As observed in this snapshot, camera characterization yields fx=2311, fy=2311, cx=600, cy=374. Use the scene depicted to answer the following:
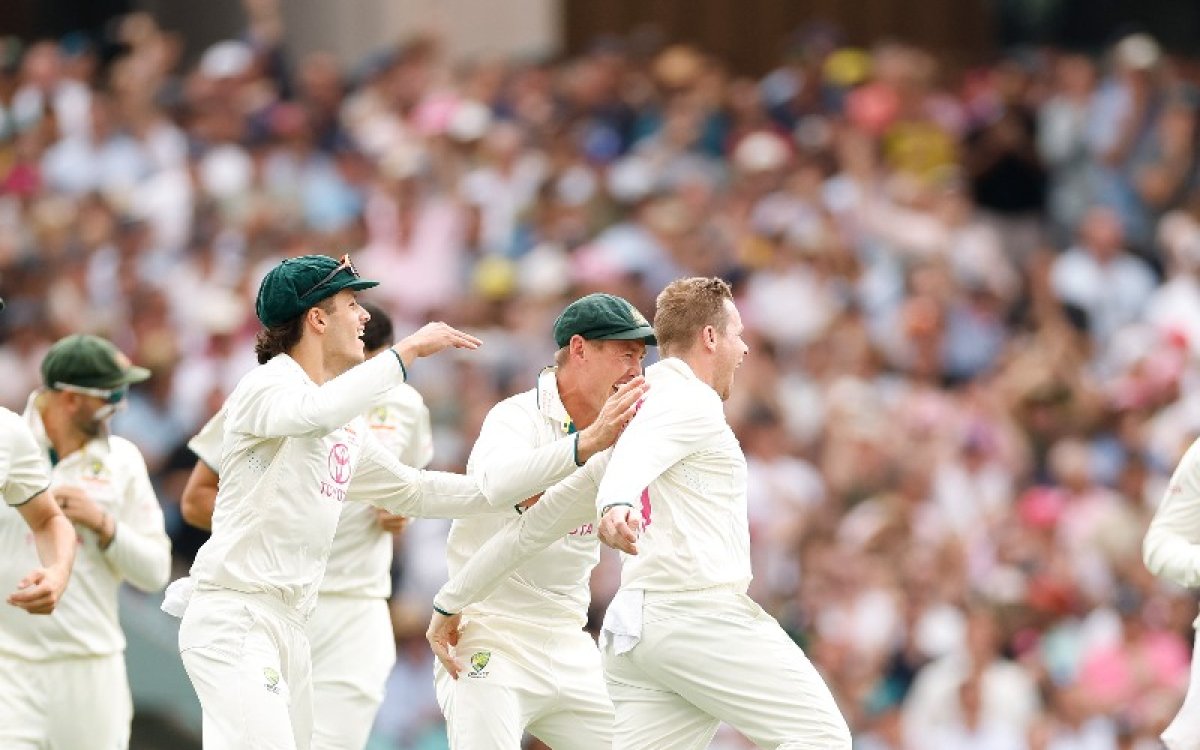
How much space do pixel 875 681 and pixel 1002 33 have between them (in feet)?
30.9

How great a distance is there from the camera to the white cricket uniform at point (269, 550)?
24.4 feet

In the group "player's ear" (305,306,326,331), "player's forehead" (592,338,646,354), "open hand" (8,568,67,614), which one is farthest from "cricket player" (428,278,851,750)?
"open hand" (8,568,67,614)

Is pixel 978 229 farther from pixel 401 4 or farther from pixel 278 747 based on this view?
pixel 278 747

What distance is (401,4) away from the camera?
19.7 metres

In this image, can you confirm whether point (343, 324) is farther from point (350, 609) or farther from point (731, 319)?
point (350, 609)

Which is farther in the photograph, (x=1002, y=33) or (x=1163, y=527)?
(x=1002, y=33)

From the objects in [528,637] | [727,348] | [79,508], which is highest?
[727,348]

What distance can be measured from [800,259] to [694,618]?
349 inches

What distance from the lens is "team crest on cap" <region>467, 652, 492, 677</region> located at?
8102 mm

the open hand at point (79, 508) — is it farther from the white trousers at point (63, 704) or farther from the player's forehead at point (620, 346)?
the player's forehead at point (620, 346)

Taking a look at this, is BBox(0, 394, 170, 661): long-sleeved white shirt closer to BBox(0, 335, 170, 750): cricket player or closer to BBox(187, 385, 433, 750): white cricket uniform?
BBox(0, 335, 170, 750): cricket player

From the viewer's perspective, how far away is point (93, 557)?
29.1ft

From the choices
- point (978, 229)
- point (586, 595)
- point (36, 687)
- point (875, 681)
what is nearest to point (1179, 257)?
point (978, 229)

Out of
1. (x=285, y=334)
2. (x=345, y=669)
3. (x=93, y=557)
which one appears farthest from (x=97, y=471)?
(x=285, y=334)
